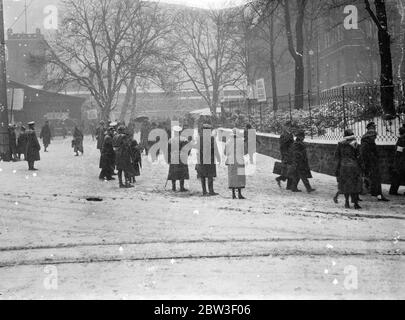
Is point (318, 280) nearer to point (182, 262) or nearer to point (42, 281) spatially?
point (182, 262)

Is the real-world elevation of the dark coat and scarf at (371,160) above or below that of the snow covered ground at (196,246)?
above

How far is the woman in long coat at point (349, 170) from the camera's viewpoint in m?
10.4

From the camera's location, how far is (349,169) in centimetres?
1048

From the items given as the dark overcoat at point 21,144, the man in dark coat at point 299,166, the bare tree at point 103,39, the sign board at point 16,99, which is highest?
the bare tree at point 103,39

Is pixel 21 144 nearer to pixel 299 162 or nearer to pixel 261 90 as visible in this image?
pixel 261 90

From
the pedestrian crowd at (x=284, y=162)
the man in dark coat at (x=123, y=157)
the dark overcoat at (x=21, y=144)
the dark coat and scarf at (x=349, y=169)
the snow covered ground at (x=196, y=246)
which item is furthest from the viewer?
the dark overcoat at (x=21, y=144)

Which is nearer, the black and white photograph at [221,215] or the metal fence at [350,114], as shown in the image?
the black and white photograph at [221,215]

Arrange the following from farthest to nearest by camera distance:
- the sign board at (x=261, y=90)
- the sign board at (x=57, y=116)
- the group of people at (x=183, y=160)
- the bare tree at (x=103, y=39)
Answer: the sign board at (x=57, y=116), the bare tree at (x=103, y=39), the sign board at (x=261, y=90), the group of people at (x=183, y=160)

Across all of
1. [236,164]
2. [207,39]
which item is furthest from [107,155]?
[207,39]

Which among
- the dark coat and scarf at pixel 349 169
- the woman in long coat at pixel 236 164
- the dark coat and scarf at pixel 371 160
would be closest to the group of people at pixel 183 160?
the woman in long coat at pixel 236 164

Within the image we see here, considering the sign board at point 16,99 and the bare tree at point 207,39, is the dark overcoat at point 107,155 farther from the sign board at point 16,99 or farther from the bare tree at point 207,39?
the bare tree at point 207,39

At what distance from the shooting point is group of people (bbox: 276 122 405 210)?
10.5 meters

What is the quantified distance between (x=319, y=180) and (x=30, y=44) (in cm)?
7090

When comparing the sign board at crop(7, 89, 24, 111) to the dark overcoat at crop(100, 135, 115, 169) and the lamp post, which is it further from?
the dark overcoat at crop(100, 135, 115, 169)
